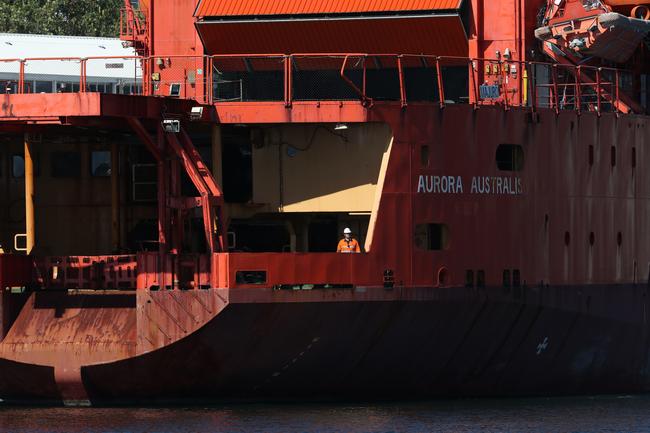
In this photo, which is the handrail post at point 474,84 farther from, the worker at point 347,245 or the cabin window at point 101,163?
the cabin window at point 101,163

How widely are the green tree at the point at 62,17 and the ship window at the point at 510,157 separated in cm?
4700

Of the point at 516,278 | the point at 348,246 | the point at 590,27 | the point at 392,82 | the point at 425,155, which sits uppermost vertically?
the point at 590,27

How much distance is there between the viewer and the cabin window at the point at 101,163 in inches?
1315

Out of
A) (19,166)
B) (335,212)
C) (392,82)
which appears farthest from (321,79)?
(19,166)

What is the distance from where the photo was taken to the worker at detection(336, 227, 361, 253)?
30.3 metres

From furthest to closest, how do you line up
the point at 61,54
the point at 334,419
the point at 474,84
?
the point at 61,54 → the point at 474,84 → the point at 334,419

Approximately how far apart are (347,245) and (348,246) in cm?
3

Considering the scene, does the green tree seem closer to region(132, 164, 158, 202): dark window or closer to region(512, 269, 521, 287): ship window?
region(132, 164, 158, 202): dark window

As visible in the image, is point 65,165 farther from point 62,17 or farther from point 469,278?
point 62,17

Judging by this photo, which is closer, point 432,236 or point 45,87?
point 432,236

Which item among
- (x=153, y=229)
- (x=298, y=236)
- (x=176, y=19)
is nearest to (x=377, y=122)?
(x=298, y=236)

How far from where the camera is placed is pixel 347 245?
30359 millimetres

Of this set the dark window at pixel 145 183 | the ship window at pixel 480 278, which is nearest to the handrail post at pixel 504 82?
the ship window at pixel 480 278

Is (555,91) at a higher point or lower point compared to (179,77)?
lower
